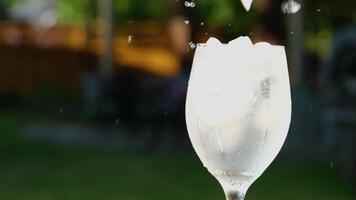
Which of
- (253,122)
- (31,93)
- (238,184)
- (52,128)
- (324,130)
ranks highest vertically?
(253,122)

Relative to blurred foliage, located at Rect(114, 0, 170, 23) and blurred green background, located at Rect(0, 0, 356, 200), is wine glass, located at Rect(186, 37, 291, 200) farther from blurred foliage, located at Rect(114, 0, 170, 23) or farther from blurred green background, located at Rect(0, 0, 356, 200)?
blurred foliage, located at Rect(114, 0, 170, 23)

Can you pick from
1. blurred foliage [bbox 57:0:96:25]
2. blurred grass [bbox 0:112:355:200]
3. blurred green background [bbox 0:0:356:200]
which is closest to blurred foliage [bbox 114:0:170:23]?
blurred foliage [bbox 57:0:96:25]

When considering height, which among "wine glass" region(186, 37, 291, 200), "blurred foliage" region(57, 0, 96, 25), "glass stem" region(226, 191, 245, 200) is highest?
"wine glass" region(186, 37, 291, 200)

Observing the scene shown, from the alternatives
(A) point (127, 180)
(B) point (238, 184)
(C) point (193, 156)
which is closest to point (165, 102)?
(C) point (193, 156)

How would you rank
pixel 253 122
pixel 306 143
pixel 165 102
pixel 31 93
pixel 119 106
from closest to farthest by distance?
pixel 253 122, pixel 165 102, pixel 306 143, pixel 119 106, pixel 31 93

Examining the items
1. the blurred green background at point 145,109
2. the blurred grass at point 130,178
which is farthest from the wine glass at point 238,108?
the blurred grass at point 130,178

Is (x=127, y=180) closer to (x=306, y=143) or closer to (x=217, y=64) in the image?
(x=306, y=143)
